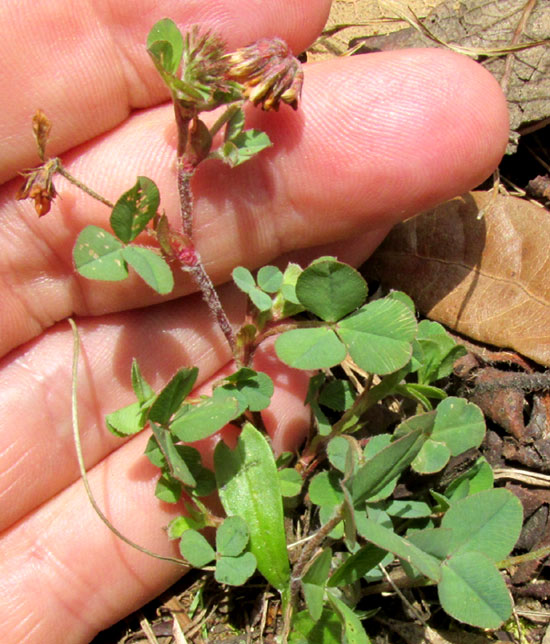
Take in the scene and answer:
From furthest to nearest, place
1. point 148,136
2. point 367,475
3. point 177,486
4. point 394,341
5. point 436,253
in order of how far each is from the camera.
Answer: point 436,253 → point 148,136 → point 177,486 → point 394,341 → point 367,475

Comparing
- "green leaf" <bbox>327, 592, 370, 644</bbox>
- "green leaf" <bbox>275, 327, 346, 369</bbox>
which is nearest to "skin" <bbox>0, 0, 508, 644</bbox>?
"green leaf" <bbox>275, 327, 346, 369</bbox>

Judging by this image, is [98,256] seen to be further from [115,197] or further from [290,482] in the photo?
[290,482]

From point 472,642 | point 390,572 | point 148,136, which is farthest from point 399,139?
point 472,642

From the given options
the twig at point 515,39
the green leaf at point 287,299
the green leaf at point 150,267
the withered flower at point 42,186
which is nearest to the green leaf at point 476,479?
the green leaf at point 287,299

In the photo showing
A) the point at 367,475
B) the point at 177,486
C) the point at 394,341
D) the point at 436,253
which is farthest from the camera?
the point at 436,253

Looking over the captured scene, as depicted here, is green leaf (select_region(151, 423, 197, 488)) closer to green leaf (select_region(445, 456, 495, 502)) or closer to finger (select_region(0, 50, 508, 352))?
finger (select_region(0, 50, 508, 352))

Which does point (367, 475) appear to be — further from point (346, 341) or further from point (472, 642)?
point (472, 642)
